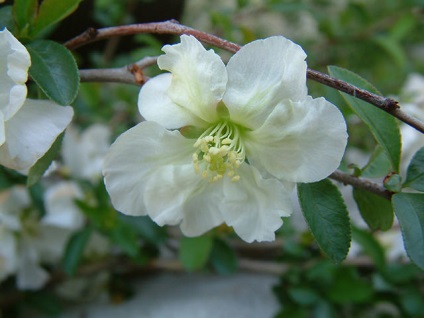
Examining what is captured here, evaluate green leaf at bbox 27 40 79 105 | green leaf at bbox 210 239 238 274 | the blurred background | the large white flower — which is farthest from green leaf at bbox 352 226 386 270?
green leaf at bbox 27 40 79 105

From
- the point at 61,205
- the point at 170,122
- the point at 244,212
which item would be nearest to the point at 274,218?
the point at 244,212

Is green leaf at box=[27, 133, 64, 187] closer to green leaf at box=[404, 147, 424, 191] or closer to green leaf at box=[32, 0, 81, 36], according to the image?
green leaf at box=[32, 0, 81, 36]

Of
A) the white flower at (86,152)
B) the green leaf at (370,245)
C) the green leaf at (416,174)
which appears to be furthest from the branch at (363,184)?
the white flower at (86,152)

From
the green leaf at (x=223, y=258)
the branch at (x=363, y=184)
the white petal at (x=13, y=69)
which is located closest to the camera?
the white petal at (x=13, y=69)

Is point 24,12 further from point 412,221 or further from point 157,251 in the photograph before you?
point 157,251

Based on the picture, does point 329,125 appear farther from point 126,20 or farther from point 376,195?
point 126,20

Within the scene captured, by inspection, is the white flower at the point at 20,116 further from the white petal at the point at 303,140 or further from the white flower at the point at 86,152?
the white flower at the point at 86,152
